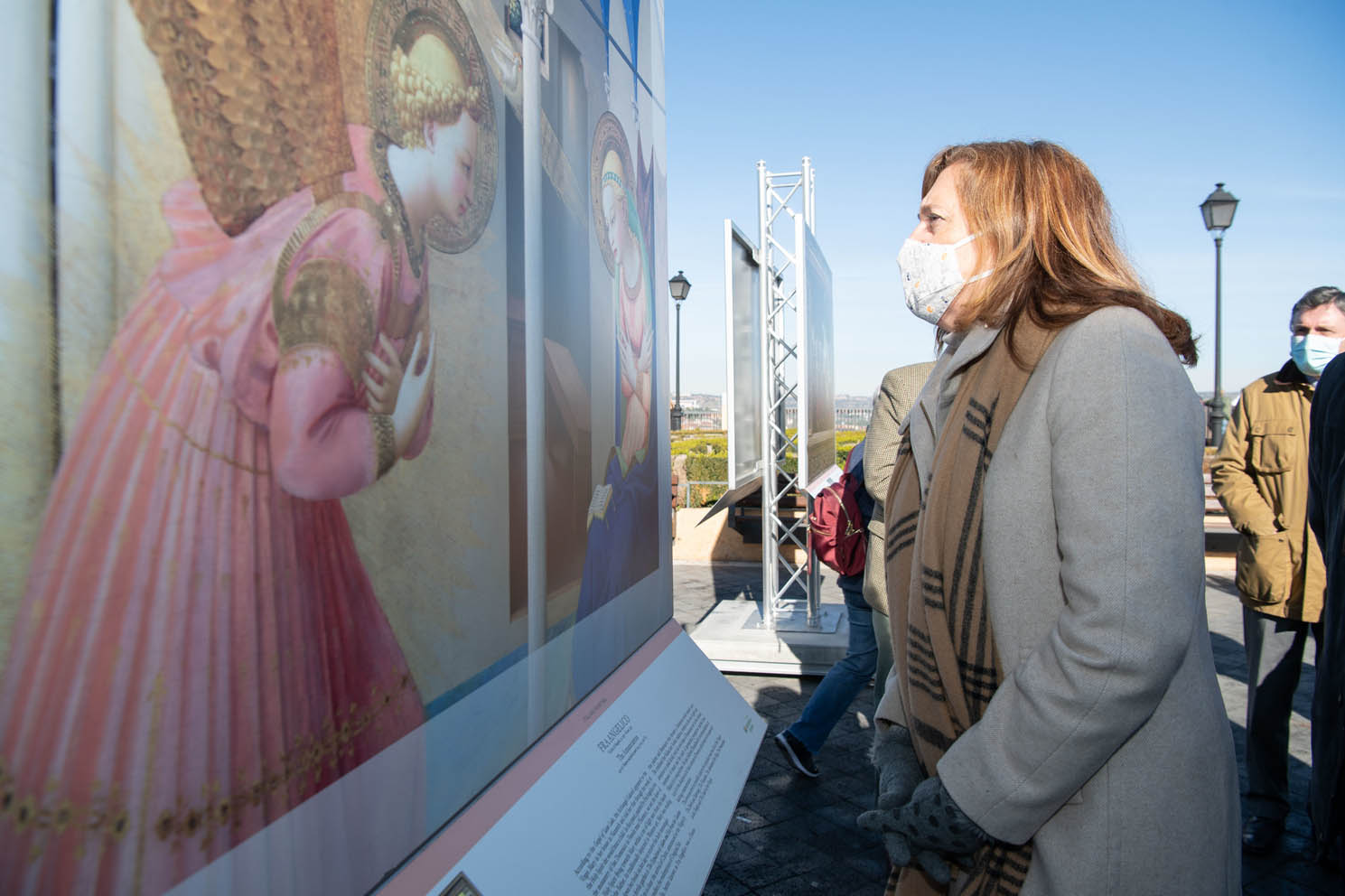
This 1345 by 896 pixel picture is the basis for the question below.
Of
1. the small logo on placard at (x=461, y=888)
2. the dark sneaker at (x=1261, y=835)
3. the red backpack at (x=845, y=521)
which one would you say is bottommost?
the dark sneaker at (x=1261, y=835)

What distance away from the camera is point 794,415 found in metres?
14.6

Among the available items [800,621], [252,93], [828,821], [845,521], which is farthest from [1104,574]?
[800,621]

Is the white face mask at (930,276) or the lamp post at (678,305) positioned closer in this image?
the white face mask at (930,276)

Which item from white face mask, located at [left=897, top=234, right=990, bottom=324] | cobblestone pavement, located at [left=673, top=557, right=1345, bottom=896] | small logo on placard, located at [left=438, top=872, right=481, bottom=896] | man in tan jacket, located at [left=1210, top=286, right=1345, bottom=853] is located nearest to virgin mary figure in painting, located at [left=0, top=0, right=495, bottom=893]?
small logo on placard, located at [left=438, top=872, right=481, bottom=896]

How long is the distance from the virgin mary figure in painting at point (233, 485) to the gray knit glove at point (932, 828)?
0.79 meters

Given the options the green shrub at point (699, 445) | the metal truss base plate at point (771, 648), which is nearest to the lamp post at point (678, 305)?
the green shrub at point (699, 445)

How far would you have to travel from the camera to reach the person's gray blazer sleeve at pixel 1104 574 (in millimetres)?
1165

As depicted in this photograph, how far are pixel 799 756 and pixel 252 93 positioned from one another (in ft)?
12.5

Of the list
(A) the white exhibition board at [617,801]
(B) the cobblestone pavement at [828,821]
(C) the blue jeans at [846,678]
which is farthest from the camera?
(C) the blue jeans at [846,678]

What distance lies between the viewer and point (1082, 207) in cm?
146

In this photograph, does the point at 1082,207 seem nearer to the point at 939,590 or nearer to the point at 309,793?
the point at 939,590

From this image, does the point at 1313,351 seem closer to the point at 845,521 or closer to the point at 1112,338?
the point at 845,521

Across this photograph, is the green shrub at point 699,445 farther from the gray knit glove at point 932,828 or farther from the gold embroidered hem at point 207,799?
the gold embroidered hem at point 207,799

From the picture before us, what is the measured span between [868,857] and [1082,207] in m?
2.72
